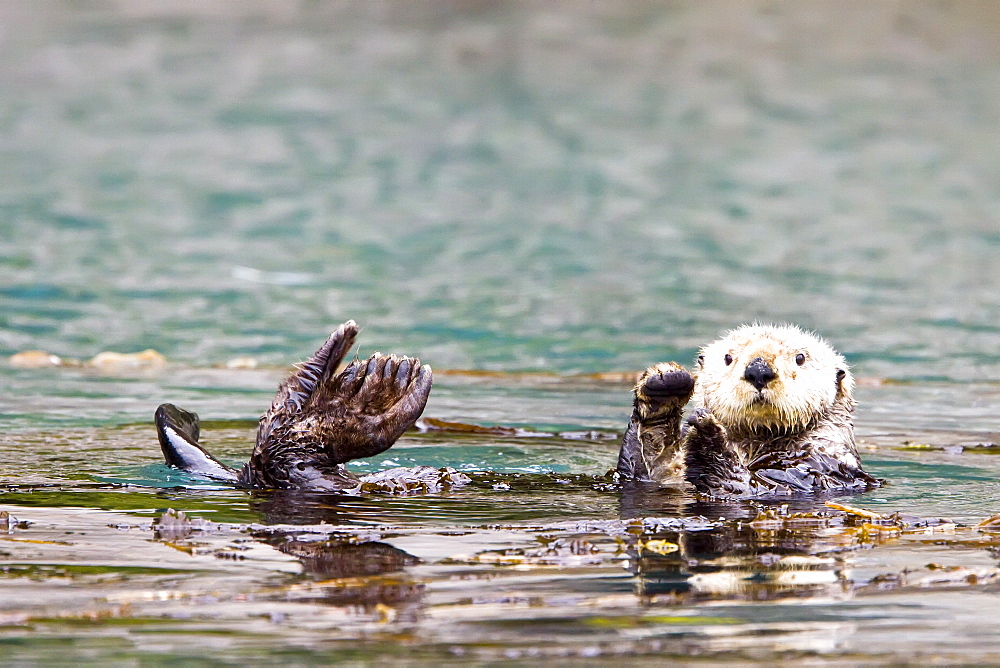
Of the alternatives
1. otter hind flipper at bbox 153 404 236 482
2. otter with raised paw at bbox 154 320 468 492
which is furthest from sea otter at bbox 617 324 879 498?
A: otter hind flipper at bbox 153 404 236 482

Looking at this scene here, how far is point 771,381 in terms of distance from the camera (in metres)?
5.16

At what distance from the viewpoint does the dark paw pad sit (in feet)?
16.5

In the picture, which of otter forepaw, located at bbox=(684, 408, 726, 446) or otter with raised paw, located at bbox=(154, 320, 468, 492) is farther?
otter forepaw, located at bbox=(684, 408, 726, 446)

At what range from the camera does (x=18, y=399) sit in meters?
8.38

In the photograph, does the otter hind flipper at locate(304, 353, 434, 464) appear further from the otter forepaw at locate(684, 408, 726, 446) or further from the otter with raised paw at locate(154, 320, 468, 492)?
the otter forepaw at locate(684, 408, 726, 446)

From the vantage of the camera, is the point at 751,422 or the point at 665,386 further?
the point at 751,422

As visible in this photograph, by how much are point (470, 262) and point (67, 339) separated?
455cm

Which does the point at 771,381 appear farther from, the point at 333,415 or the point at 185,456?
the point at 185,456

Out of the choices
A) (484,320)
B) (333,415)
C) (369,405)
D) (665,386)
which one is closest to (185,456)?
(333,415)

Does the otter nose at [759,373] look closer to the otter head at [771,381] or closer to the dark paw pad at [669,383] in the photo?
the otter head at [771,381]

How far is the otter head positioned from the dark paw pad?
0.26 m

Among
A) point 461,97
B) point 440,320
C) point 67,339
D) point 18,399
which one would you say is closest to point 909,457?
point 18,399

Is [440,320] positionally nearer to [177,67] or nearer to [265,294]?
[265,294]

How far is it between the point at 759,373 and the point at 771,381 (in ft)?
0.33
